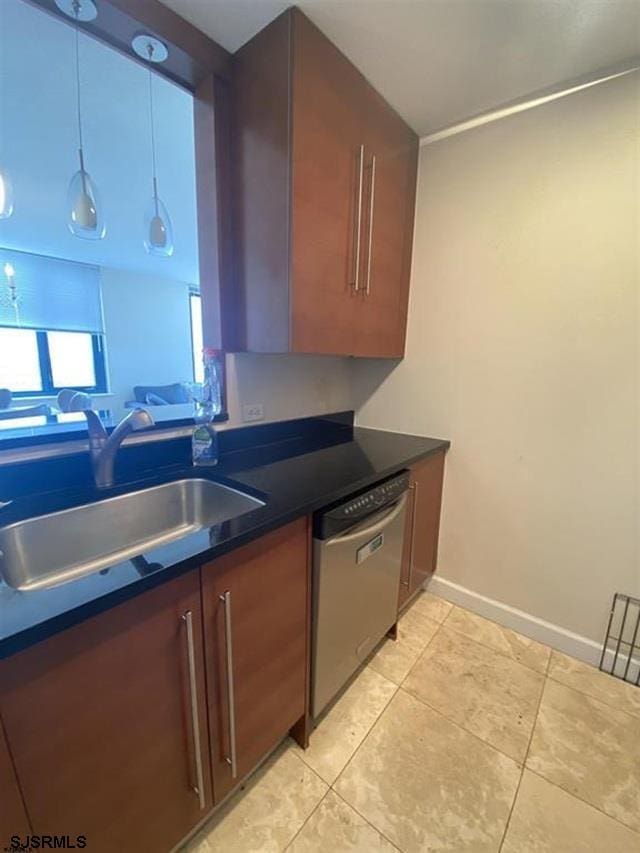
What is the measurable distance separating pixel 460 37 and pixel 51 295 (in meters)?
4.40

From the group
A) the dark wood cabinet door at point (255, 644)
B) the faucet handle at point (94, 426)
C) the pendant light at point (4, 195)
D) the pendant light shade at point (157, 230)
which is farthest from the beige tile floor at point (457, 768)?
the pendant light shade at point (157, 230)

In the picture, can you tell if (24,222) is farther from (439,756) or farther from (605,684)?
(605,684)

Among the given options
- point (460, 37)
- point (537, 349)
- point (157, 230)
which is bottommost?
point (537, 349)

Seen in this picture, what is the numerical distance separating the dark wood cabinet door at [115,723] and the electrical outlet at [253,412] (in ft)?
3.08

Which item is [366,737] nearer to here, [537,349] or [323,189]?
[537,349]

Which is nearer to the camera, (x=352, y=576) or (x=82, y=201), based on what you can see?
(x=352, y=576)

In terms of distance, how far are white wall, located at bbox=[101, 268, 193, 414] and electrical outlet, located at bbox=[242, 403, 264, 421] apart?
9.82ft

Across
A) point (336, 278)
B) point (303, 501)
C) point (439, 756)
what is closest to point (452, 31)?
point (336, 278)

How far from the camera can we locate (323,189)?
122cm

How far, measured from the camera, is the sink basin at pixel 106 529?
90 centimetres

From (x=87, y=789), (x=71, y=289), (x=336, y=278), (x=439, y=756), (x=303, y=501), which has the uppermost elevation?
(x=71, y=289)

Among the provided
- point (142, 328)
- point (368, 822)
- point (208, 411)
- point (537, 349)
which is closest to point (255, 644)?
point (368, 822)

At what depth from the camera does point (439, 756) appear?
3.93ft

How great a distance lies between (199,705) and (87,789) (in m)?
0.23
